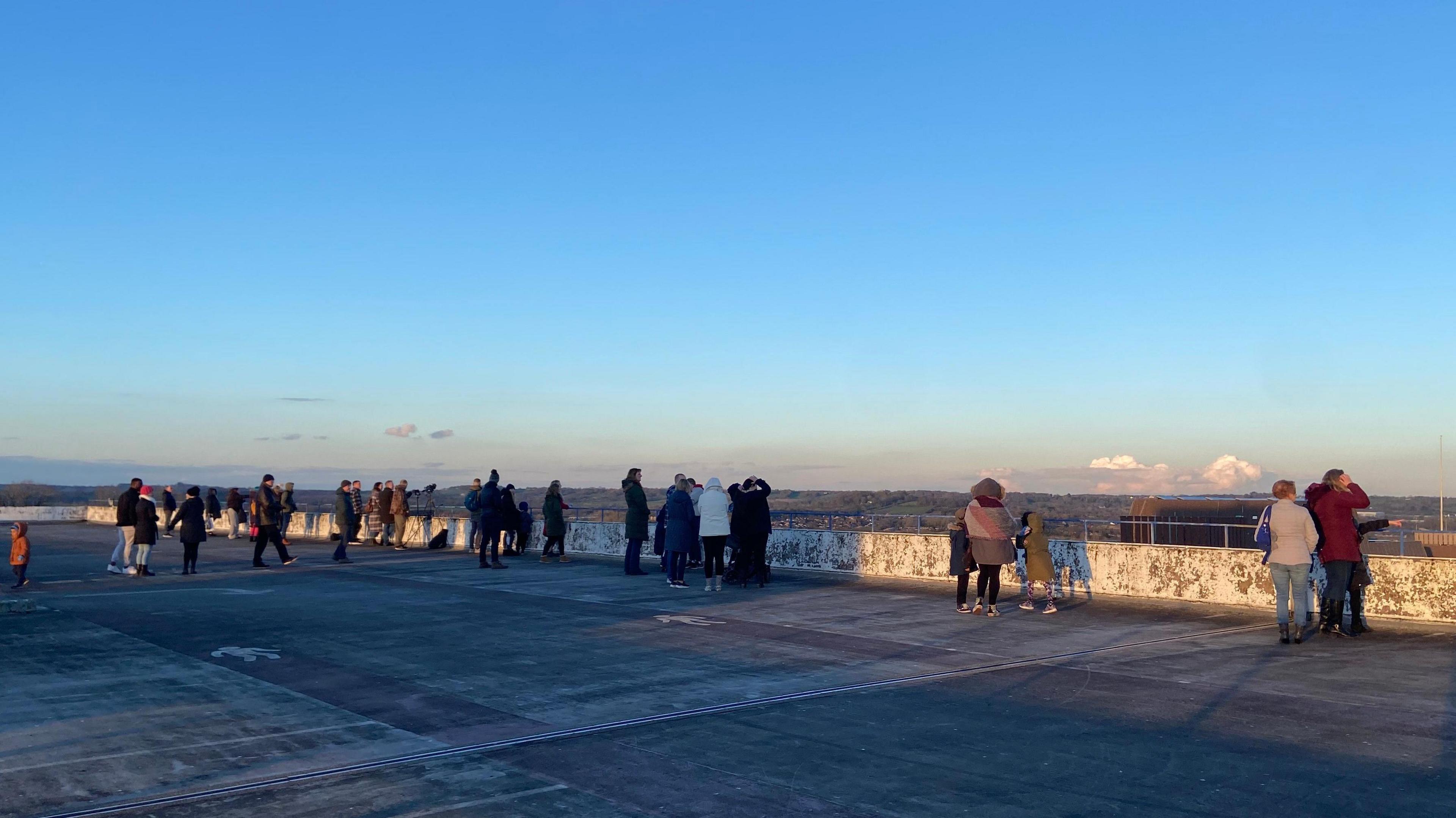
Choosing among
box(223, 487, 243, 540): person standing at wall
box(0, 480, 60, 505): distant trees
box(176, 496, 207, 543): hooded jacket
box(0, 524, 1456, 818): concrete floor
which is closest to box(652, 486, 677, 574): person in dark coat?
box(0, 524, 1456, 818): concrete floor

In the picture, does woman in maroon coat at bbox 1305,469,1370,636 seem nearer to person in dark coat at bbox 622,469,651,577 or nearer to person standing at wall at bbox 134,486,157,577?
person in dark coat at bbox 622,469,651,577

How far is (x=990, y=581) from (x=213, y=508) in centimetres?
2853

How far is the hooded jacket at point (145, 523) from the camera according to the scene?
64.3 ft

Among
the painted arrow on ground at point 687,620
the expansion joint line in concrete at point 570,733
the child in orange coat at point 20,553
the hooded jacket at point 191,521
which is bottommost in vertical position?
the expansion joint line in concrete at point 570,733

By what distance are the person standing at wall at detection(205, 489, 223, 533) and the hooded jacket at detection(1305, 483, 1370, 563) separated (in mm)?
30789

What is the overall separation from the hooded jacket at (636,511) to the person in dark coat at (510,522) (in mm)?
3566

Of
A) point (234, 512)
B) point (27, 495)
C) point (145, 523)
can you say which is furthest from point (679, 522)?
point (27, 495)

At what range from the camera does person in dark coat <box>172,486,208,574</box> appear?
20047mm

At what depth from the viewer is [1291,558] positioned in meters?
11.6

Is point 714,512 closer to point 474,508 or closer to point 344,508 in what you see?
point 474,508

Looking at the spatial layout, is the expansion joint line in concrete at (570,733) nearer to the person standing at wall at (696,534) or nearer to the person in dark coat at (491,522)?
the person standing at wall at (696,534)

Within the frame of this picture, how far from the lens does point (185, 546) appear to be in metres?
20.0

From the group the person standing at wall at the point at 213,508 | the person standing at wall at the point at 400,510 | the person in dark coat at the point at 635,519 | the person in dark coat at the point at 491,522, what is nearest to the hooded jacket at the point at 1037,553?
the person in dark coat at the point at 635,519

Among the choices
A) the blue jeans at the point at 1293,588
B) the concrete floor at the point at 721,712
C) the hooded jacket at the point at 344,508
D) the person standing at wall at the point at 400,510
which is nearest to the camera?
the concrete floor at the point at 721,712
